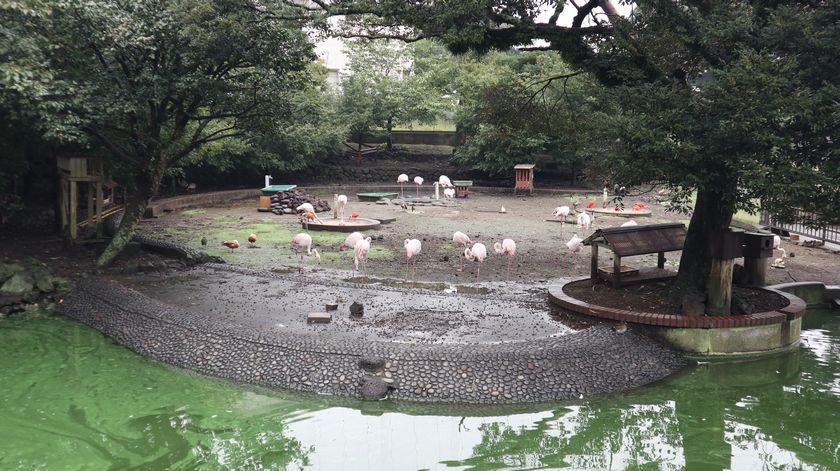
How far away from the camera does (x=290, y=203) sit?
21172 mm

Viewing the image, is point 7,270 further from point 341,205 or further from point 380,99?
point 380,99

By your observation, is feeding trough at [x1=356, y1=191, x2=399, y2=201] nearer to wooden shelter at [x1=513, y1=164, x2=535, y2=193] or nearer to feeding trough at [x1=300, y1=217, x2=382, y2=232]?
wooden shelter at [x1=513, y1=164, x2=535, y2=193]

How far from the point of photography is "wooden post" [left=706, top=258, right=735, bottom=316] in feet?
28.7

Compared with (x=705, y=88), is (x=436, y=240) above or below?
below

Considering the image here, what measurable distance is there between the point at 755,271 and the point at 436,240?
7554 mm

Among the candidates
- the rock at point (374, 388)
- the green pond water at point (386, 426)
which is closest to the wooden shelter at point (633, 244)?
the green pond water at point (386, 426)

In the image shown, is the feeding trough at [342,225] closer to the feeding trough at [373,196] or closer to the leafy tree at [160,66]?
the leafy tree at [160,66]

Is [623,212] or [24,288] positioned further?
[623,212]

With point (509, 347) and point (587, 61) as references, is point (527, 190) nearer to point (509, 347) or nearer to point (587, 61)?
point (587, 61)

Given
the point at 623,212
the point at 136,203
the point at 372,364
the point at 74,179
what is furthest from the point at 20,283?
the point at 623,212

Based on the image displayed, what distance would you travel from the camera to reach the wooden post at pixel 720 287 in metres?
8.73

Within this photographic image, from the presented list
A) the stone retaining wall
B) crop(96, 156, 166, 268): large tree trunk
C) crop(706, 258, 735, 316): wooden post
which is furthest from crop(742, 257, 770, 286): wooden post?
crop(96, 156, 166, 268): large tree trunk

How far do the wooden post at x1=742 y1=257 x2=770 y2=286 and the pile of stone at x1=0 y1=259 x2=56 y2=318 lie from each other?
10609 mm

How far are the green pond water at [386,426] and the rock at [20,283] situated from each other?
2.46 metres
